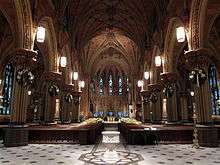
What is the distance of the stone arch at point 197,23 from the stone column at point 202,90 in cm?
50

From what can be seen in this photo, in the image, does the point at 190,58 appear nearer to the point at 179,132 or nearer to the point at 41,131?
the point at 179,132

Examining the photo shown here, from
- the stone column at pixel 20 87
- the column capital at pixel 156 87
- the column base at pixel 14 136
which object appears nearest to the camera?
the column base at pixel 14 136

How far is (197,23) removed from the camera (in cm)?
1224

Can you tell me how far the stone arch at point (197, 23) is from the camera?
11.9 meters

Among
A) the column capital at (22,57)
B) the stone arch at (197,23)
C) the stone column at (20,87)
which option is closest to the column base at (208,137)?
the stone arch at (197,23)

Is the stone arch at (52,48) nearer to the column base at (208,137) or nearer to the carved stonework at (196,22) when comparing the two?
the carved stonework at (196,22)

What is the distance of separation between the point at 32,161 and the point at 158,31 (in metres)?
16.7

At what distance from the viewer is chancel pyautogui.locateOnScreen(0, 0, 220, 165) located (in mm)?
9516

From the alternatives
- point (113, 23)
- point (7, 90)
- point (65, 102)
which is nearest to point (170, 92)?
point (65, 102)

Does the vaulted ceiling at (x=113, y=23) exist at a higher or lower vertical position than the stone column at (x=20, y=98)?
higher

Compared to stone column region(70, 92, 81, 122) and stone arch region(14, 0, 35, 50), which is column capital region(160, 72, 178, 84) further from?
stone column region(70, 92, 81, 122)

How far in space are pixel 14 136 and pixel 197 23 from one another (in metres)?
12.1

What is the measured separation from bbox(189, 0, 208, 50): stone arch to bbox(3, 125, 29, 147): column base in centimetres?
1086

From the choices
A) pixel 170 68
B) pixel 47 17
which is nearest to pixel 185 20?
pixel 170 68
